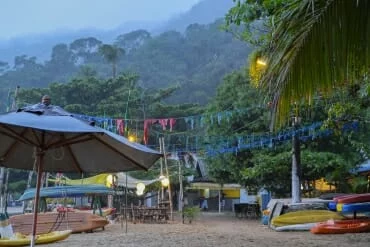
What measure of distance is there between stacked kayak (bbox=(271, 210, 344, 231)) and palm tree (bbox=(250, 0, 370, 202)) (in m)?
11.7

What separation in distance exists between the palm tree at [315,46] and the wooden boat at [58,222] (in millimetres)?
13435

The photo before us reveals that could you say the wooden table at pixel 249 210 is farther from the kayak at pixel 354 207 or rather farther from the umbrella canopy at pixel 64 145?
the umbrella canopy at pixel 64 145

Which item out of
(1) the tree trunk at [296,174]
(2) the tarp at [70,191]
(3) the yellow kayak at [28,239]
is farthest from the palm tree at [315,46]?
(2) the tarp at [70,191]

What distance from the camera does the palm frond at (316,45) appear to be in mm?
3393

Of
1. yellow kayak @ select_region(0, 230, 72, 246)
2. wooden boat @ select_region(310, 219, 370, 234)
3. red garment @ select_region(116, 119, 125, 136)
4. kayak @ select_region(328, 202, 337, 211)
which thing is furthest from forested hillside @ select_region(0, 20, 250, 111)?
yellow kayak @ select_region(0, 230, 72, 246)

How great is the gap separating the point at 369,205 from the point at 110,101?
2684cm

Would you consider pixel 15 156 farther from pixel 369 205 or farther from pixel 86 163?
pixel 369 205

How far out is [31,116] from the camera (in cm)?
412

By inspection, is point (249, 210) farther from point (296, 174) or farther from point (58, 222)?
point (58, 222)

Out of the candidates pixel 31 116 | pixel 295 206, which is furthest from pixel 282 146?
pixel 31 116

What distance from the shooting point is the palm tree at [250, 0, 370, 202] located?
3393 mm

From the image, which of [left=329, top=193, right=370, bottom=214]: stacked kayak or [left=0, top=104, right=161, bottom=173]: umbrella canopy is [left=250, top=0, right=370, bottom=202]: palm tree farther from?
[left=329, top=193, right=370, bottom=214]: stacked kayak

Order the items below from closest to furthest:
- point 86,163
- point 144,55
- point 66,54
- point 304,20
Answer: point 304,20 < point 86,163 < point 144,55 < point 66,54

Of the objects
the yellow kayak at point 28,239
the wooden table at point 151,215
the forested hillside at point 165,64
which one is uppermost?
the forested hillside at point 165,64
